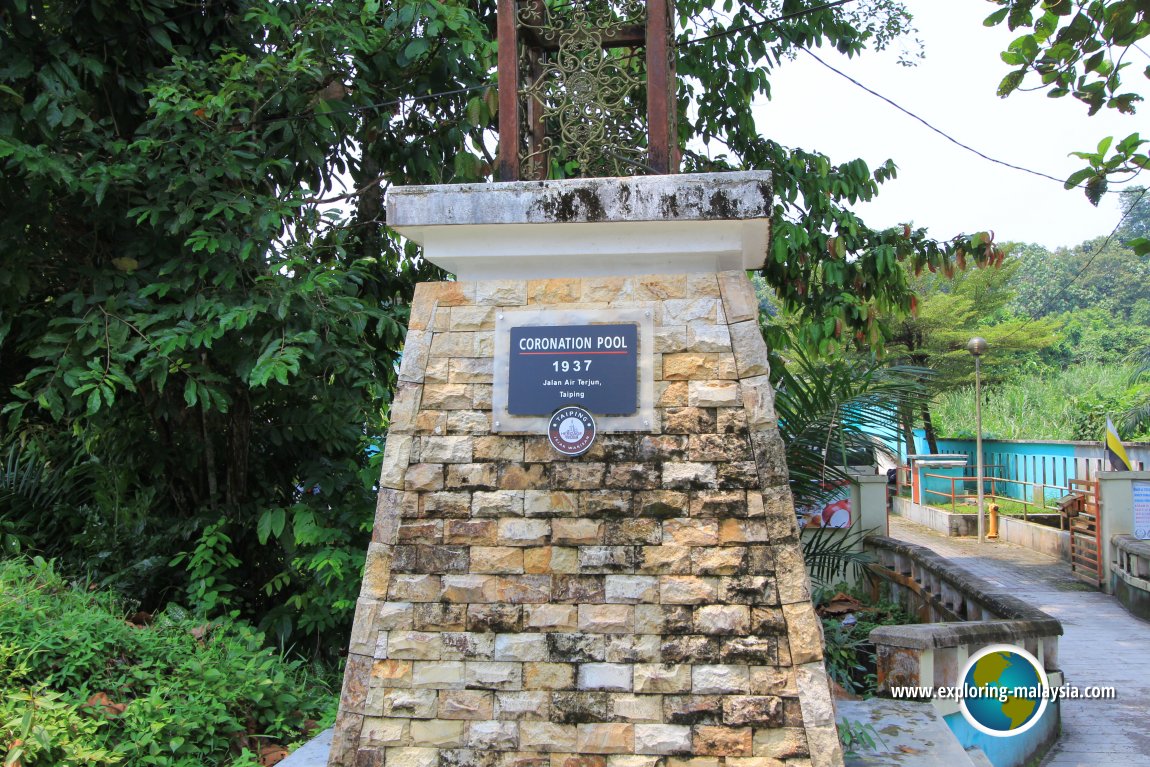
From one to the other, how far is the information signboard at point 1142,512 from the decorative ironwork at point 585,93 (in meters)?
9.44

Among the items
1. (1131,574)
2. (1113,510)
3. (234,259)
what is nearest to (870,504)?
(1131,574)

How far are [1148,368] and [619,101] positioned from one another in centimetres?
2142

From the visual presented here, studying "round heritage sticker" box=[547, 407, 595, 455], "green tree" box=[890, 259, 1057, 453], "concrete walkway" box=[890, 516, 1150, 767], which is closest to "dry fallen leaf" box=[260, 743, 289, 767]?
"round heritage sticker" box=[547, 407, 595, 455]

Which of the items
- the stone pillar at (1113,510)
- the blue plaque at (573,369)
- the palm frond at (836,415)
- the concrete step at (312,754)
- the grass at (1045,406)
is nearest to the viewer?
the blue plaque at (573,369)

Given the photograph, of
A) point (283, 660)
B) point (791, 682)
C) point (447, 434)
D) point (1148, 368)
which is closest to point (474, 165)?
point (447, 434)

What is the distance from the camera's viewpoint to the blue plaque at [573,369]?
137 inches

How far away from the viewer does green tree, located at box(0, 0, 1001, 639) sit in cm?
505

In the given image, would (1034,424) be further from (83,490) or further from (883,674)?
(83,490)

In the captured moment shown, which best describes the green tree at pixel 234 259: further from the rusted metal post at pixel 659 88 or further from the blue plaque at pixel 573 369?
the rusted metal post at pixel 659 88

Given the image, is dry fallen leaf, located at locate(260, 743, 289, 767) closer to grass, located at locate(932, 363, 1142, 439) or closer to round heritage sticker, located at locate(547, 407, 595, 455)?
round heritage sticker, located at locate(547, 407, 595, 455)

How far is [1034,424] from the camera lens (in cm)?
2284

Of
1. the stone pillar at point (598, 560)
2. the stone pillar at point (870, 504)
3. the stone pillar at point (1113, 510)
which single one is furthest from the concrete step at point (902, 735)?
the stone pillar at point (1113, 510)

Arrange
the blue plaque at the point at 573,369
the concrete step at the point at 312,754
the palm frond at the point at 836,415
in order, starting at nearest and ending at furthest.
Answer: the blue plaque at the point at 573,369, the concrete step at the point at 312,754, the palm frond at the point at 836,415

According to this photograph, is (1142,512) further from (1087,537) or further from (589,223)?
(589,223)
